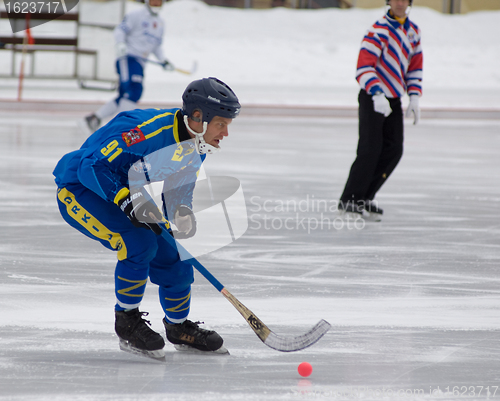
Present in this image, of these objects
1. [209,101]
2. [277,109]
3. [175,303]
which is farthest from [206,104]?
[277,109]

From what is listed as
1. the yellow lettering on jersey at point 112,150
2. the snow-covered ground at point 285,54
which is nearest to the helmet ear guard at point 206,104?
the yellow lettering on jersey at point 112,150

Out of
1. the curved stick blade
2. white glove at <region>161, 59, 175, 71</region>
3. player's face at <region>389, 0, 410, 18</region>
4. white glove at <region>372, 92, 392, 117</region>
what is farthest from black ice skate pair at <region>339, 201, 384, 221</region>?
white glove at <region>161, 59, 175, 71</region>

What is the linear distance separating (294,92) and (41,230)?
12000 millimetres

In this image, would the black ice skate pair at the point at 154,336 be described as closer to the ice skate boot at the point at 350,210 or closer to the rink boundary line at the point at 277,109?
the ice skate boot at the point at 350,210

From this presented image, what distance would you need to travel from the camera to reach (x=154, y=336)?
246cm

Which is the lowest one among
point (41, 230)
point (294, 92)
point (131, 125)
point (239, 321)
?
point (294, 92)

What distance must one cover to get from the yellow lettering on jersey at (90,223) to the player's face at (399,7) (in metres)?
3.03

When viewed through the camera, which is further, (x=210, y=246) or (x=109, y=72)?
(x=109, y=72)

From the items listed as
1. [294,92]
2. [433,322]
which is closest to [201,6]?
[294,92]

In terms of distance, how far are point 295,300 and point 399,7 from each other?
2.46m

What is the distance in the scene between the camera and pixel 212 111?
7.77 feet

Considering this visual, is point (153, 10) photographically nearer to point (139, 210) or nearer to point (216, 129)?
point (216, 129)

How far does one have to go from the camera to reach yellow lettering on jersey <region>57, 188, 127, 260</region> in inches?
94.5

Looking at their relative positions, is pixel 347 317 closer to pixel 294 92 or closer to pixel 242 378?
pixel 242 378
